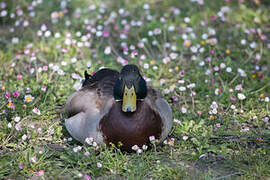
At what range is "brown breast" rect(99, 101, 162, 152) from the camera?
3342 mm

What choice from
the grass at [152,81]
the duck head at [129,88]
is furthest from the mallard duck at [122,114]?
the grass at [152,81]

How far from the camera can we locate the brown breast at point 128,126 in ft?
11.0

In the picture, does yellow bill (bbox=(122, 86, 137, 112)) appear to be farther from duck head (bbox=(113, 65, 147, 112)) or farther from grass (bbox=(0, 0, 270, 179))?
grass (bbox=(0, 0, 270, 179))

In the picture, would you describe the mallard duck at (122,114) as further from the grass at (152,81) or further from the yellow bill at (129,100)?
the grass at (152,81)

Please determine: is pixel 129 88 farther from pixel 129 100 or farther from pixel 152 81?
pixel 152 81

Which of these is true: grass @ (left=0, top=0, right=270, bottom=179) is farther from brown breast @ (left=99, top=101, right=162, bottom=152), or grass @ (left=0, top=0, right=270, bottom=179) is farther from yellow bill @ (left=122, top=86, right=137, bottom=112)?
yellow bill @ (left=122, top=86, right=137, bottom=112)

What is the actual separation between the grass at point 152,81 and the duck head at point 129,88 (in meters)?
0.41

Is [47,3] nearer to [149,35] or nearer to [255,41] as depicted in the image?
[149,35]

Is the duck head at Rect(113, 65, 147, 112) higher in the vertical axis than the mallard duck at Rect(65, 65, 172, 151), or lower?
higher

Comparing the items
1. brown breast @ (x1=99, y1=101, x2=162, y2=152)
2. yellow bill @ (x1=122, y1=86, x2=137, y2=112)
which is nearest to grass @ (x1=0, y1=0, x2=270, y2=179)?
brown breast @ (x1=99, y1=101, x2=162, y2=152)

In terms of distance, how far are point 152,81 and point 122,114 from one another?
1.54 meters

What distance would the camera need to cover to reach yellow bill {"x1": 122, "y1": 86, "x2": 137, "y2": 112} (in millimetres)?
3303

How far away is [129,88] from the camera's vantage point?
11.0 ft

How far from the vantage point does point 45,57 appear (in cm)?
538
